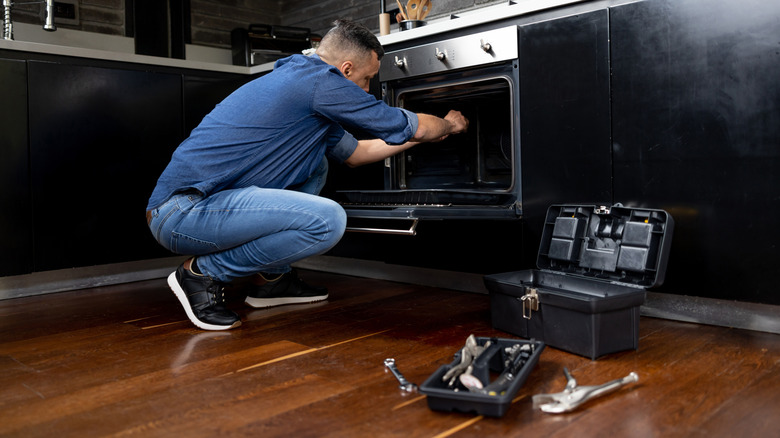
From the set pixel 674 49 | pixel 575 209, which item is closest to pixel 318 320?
pixel 575 209

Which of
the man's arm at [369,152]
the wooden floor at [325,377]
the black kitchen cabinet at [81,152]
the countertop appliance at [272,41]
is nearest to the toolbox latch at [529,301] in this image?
the wooden floor at [325,377]

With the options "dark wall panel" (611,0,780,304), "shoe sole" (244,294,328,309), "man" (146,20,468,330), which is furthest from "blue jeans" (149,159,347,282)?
"dark wall panel" (611,0,780,304)

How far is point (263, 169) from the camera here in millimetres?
1884

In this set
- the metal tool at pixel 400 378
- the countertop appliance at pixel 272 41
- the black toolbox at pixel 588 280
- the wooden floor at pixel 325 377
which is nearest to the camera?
the wooden floor at pixel 325 377

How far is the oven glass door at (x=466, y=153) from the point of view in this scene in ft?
6.55

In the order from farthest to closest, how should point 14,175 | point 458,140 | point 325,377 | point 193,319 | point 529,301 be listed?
1. point 458,140
2. point 14,175
3. point 193,319
4. point 529,301
5. point 325,377

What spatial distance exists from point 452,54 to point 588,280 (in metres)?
0.95

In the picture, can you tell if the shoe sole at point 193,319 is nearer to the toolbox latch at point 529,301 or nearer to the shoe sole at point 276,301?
the shoe sole at point 276,301

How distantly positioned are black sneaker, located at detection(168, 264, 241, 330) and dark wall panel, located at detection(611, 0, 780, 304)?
123cm

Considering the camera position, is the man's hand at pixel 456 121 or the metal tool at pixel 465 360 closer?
the metal tool at pixel 465 360

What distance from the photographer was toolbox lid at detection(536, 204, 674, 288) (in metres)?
1.58

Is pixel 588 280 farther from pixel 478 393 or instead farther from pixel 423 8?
pixel 423 8

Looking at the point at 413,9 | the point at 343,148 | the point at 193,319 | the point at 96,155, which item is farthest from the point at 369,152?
the point at 96,155

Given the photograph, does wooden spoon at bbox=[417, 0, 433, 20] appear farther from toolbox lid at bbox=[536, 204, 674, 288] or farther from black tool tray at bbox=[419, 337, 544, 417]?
black tool tray at bbox=[419, 337, 544, 417]
